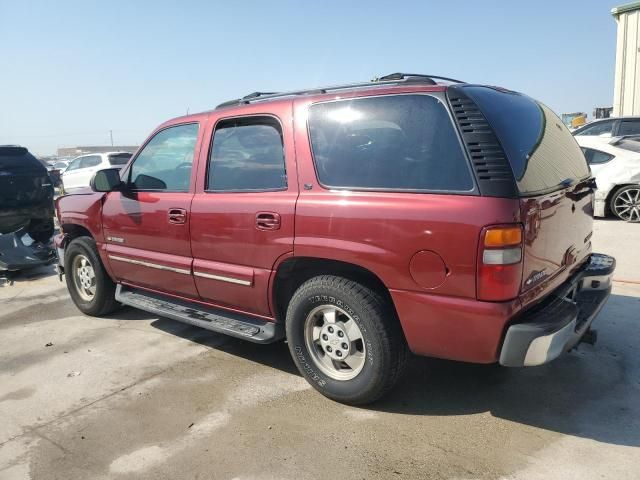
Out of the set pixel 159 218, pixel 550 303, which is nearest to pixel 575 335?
pixel 550 303

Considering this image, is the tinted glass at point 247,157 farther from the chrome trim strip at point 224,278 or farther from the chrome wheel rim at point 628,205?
the chrome wheel rim at point 628,205

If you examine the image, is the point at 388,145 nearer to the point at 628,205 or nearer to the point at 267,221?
the point at 267,221

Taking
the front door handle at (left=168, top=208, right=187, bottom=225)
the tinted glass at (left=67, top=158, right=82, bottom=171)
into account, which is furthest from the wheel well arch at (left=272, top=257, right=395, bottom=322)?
the tinted glass at (left=67, top=158, right=82, bottom=171)

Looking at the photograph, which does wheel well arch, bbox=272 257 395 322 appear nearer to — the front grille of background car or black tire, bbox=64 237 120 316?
the front grille of background car

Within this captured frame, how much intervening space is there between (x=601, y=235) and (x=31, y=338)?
25.2 ft

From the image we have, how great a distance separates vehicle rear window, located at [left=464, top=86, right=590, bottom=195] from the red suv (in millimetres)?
13

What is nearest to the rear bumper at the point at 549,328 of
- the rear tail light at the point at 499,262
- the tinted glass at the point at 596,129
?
the rear tail light at the point at 499,262

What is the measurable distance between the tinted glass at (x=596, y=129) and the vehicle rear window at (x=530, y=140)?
8.77 metres

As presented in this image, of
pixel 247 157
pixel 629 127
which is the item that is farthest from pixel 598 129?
pixel 247 157

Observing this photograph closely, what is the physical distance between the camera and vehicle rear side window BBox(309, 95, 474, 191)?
2713 millimetres

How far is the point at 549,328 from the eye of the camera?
261 cm

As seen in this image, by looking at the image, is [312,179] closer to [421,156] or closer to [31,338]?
[421,156]

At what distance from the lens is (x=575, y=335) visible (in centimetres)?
290

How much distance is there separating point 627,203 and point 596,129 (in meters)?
3.14
